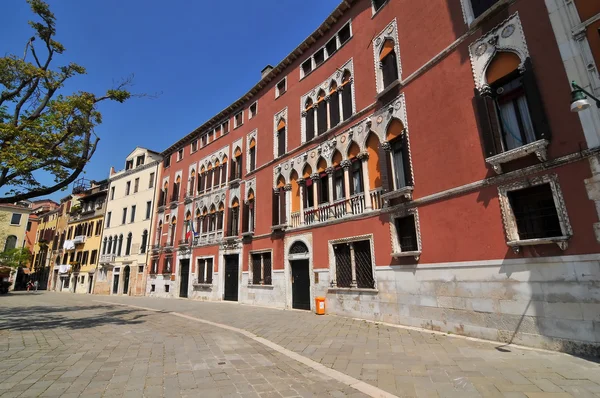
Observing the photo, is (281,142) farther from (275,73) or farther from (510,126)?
(510,126)

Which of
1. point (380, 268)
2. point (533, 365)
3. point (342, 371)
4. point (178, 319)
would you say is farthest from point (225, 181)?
point (533, 365)

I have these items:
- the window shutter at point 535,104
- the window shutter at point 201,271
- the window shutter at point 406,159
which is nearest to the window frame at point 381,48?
the window shutter at point 406,159

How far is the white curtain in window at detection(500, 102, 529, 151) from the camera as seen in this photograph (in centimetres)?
780

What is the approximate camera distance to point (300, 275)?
14969 millimetres

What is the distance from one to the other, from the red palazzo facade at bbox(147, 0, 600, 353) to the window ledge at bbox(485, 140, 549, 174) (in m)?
0.03

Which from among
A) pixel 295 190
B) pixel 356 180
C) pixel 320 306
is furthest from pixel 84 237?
pixel 356 180

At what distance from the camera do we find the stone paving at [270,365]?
461 centimetres

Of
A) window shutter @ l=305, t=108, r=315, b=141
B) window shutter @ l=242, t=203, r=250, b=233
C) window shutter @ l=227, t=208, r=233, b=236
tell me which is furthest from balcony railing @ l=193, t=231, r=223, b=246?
window shutter @ l=305, t=108, r=315, b=141

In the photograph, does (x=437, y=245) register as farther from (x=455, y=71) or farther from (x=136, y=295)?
(x=136, y=295)

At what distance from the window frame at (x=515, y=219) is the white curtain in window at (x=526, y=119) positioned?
3.79ft

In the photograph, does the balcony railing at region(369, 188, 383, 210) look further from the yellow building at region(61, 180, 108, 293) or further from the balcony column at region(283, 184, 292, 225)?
the yellow building at region(61, 180, 108, 293)

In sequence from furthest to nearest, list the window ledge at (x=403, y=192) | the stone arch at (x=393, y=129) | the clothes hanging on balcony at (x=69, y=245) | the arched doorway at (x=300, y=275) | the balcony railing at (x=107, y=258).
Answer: the clothes hanging on balcony at (x=69, y=245) → the balcony railing at (x=107, y=258) → the arched doorway at (x=300, y=275) → the stone arch at (x=393, y=129) → the window ledge at (x=403, y=192)

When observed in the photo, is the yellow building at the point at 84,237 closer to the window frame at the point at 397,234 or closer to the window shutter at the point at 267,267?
the window shutter at the point at 267,267

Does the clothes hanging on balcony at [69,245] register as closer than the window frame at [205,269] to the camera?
No
